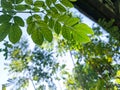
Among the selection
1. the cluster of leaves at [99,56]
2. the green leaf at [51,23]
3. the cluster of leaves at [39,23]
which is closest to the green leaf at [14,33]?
the cluster of leaves at [39,23]

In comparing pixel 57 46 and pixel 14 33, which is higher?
pixel 14 33

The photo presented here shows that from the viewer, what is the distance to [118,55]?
2648mm

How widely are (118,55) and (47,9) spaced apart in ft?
5.87

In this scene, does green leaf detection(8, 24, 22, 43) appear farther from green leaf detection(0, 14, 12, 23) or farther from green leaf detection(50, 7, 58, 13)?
green leaf detection(50, 7, 58, 13)

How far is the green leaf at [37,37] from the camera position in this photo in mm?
869

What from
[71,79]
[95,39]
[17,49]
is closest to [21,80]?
[17,49]

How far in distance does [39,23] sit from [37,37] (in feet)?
0.18

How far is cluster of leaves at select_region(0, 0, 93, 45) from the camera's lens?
0.85 meters

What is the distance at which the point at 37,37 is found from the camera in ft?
2.86

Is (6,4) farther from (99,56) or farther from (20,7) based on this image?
(99,56)

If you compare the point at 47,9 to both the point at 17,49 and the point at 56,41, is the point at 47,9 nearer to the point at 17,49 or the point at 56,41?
the point at 56,41

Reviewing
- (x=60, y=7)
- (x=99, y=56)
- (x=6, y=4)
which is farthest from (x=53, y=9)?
(x=99, y=56)

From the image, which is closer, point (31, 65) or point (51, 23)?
point (51, 23)

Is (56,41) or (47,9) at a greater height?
(47,9)
